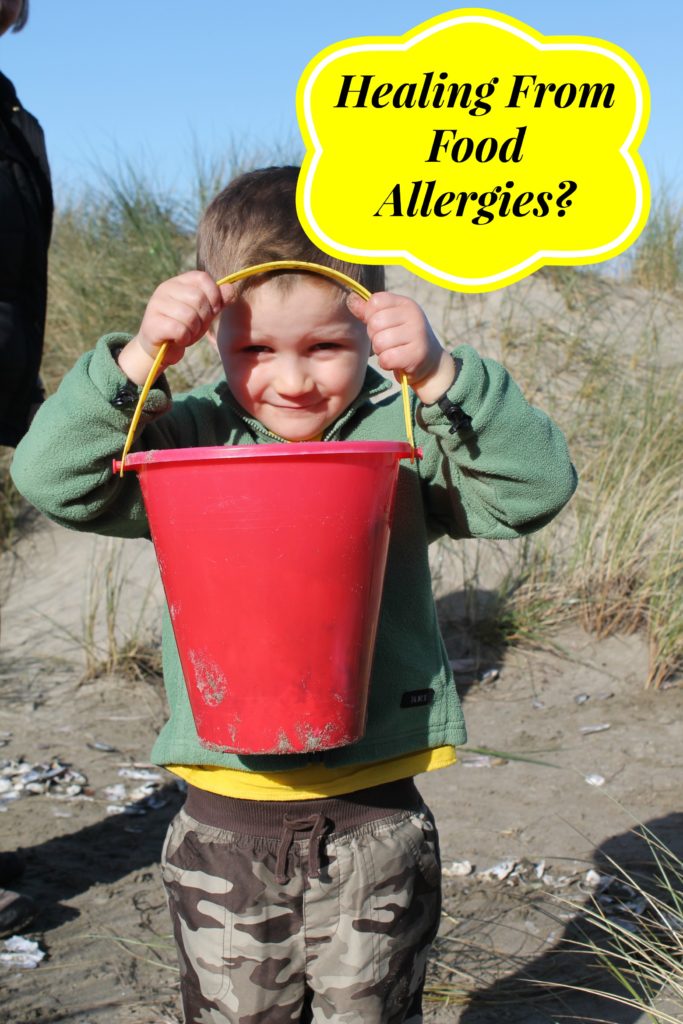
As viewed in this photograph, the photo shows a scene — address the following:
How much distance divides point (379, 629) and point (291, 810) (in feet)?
1.01

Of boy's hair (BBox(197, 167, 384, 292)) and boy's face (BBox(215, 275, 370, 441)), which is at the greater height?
boy's hair (BBox(197, 167, 384, 292))

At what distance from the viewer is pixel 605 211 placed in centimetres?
354

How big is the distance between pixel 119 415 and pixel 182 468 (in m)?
0.21

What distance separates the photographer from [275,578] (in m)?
1.41

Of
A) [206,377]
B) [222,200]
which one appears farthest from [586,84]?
[206,377]

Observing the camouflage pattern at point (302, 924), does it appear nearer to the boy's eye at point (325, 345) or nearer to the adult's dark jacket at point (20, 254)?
the boy's eye at point (325, 345)

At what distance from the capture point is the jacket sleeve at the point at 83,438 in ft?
5.06

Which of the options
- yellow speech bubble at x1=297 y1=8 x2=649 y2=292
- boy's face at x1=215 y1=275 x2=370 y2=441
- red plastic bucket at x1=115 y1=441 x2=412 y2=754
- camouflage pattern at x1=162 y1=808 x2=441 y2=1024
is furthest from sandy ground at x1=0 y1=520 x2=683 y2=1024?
yellow speech bubble at x1=297 y1=8 x2=649 y2=292

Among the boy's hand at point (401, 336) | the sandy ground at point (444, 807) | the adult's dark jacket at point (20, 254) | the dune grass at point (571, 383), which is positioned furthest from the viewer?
the dune grass at point (571, 383)

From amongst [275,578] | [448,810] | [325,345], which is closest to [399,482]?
[325,345]

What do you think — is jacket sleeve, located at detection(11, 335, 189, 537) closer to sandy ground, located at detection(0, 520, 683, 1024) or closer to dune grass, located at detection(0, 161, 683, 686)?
sandy ground, located at detection(0, 520, 683, 1024)

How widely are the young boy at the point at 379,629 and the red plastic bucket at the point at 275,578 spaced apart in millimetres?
174

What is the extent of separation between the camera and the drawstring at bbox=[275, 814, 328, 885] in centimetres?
161

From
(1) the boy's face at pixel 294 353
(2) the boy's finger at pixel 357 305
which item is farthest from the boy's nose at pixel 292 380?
(2) the boy's finger at pixel 357 305
